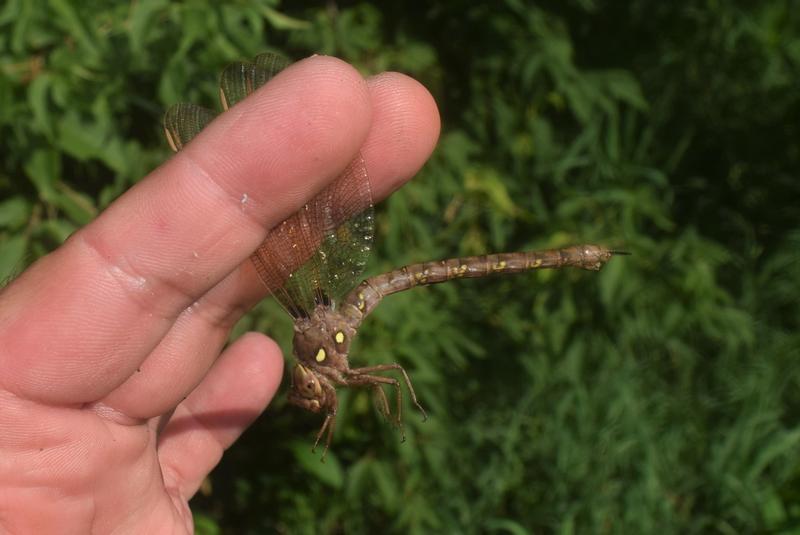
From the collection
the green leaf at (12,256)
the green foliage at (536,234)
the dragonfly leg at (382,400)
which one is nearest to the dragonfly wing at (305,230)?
the dragonfly leg at (382,400)

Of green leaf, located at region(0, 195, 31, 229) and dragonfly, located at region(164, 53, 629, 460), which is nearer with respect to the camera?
dragonfly, located at region(164, 53, 629, 460)

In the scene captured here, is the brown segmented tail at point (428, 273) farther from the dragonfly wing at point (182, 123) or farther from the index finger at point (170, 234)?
the index finger at point (170, 234)

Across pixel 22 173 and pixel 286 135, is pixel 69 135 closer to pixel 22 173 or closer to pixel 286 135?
pixel 22 173

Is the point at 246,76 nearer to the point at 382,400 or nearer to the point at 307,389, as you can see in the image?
the point at 307,389

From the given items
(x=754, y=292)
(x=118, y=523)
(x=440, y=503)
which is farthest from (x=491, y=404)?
(x=118, y=523)

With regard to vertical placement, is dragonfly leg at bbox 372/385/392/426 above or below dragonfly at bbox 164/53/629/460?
below

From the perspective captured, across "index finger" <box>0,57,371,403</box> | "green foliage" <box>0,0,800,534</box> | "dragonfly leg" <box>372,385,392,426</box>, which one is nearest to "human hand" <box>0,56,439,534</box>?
"index finger" <box>0,57,371,403</box>

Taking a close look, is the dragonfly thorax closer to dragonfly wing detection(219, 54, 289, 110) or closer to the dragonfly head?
the dragonfly head

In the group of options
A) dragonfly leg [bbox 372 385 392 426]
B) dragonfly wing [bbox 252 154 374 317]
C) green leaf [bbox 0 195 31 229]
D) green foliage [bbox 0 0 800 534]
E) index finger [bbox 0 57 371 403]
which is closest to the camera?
index finger [bbox 0 57 371 403]
